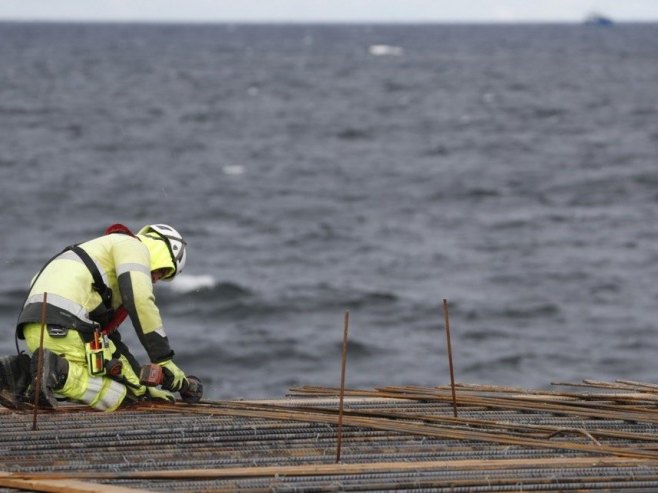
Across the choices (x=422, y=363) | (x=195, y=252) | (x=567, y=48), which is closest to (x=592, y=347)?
(x=422, y=363)

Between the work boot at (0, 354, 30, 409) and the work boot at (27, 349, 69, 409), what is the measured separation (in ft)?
0.24

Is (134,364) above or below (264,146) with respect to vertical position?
above

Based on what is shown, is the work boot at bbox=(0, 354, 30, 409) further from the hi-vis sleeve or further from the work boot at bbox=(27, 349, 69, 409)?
the hi-vis sleeve

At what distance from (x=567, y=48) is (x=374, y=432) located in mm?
170559

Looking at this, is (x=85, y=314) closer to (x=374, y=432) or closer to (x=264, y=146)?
(x=374, y=432)

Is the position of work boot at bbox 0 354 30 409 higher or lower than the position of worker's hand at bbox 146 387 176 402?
higher

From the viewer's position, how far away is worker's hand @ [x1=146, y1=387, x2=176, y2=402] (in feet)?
27.7

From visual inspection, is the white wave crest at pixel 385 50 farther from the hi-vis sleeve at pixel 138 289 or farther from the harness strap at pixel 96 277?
the hi-vis sleeve at pixel 138 289

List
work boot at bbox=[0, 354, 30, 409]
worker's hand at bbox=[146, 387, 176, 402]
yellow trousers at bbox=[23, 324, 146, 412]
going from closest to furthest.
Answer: work boot at bbox=[0, 354, 30, 409] < yellow trousers at bbox=[23, 324, 146, 412] < worker's hand at bbox=[146, 387, 176, 402]

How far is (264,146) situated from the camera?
61.7 meters

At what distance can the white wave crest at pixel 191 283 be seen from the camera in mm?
29844

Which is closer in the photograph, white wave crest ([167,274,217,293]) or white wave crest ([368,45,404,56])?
white wave crest ([167,274,217,293])

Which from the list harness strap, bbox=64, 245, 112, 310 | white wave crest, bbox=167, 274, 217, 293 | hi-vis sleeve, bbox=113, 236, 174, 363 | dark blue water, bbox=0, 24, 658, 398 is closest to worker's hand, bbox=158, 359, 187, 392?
hi-vis sleeve, bbox=113, 236, 174, 363

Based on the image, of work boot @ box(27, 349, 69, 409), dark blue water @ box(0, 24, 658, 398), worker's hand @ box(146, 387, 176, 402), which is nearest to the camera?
work boot @ box(27, 349, 69, 409)
